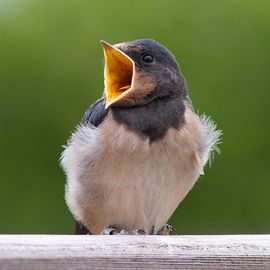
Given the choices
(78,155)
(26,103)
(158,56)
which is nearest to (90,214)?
(78,155)

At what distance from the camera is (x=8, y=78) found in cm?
370

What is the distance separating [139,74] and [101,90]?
75 centimetres

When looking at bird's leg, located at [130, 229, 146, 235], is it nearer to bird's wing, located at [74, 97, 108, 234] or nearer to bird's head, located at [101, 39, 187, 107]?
bird's wing, located at [74, 97, 108, 234]

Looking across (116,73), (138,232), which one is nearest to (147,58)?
(116,73)

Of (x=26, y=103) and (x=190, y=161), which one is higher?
(x=190, y=161)

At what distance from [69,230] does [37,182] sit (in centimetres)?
25

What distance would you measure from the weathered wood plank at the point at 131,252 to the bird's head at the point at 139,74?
2.43 feet

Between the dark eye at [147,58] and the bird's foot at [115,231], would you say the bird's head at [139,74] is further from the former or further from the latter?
the bird's foot at [115,231]

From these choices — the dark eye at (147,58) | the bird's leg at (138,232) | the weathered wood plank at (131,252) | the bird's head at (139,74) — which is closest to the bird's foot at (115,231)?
the bird's leg at (138,232)

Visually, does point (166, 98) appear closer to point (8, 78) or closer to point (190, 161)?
point (190, 161)

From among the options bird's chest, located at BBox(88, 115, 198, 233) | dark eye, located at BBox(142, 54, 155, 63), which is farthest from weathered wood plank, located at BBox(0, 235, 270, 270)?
dark eye, located at BBox(142, 54, 155, 63)

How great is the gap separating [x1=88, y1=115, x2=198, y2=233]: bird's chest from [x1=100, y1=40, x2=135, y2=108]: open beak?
0.14 meters

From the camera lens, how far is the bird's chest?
285 centimetres

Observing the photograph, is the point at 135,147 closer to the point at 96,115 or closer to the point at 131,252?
the point at 96,115
